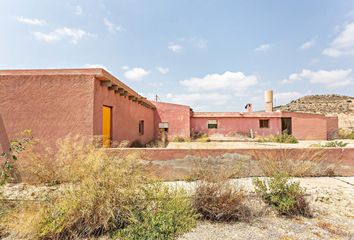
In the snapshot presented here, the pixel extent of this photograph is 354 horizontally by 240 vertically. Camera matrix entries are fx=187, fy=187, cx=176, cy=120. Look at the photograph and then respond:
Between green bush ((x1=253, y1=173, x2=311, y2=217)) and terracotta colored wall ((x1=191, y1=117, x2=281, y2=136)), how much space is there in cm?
1383

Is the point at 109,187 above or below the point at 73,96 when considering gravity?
below

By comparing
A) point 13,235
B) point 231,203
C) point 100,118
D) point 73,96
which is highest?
point 73,96

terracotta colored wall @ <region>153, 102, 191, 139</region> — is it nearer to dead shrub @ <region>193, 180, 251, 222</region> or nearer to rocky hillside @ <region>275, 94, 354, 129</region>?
dead shrub @ <region>193, 180, 251, 222</region>

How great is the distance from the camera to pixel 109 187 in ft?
9.84

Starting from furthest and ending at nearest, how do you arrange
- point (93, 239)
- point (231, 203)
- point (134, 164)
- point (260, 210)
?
point (134, 164), point (260, 210), point (231, 203), point (93, 239)

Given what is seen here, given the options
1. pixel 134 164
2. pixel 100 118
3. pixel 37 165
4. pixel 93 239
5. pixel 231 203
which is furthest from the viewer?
pixel 100 118

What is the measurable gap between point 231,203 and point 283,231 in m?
0.87

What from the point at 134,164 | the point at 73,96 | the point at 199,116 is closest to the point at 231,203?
the point at 134,164

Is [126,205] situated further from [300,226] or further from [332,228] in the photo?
[332,228]

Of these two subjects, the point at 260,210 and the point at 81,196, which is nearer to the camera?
the point at 81,196

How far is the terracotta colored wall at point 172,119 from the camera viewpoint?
16562 mm

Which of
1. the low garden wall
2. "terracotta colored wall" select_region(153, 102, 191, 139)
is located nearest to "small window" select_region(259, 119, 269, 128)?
"terracotta colored wall" select_region(153, 102, 191, 139)

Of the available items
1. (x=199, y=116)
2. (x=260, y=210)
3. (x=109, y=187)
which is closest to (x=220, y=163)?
(x=260, y=210)

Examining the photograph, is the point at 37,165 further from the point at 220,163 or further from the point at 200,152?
the point at 220,163
